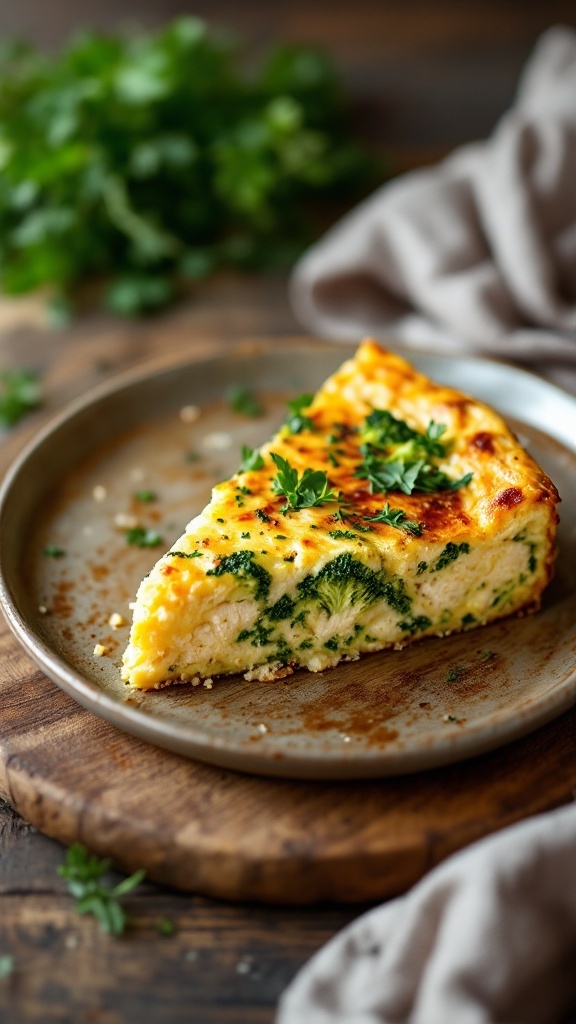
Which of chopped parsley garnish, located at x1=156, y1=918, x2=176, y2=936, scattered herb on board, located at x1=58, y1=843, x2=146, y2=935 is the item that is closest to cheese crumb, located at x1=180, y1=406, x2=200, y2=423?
scattered herb on board, located at x1=58, y1=843, x2=146, y2=935

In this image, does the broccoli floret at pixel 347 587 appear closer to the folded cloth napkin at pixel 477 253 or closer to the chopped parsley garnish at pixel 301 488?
the chopped parsley garnish at pixel 301 488

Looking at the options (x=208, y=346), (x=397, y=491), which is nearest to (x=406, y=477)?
(x=397, y=491)

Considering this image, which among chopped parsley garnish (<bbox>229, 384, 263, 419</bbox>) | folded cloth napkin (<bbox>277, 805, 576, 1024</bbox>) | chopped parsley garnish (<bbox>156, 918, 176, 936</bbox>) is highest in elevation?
chopped parsley garnish (<bbox>229, 384, 263, 419</bbox>)

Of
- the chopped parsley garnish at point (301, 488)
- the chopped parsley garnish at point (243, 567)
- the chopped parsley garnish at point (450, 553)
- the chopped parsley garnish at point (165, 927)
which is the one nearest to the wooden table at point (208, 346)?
the chopped parsley garnish at point (165, 927)

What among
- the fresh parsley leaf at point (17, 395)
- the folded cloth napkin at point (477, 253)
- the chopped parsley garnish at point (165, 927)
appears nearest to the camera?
the chopped parsley garnish at point (165, 927)

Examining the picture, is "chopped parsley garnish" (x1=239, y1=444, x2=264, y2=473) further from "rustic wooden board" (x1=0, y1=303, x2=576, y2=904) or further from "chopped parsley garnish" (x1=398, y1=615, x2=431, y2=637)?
"rustic wooden board" (x1=0, y1=303, x2=576, y2=904)
